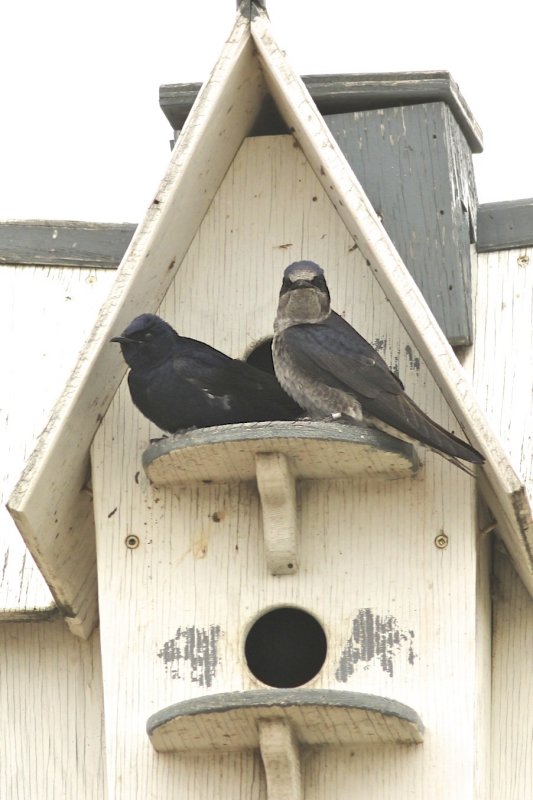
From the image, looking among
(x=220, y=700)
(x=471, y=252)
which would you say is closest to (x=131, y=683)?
(x=220, y=700)

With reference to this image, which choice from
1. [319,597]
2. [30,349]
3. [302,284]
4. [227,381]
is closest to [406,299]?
[302,284]

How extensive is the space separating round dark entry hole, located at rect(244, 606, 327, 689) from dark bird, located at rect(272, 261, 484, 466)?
60 centimetres

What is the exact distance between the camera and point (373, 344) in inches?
247

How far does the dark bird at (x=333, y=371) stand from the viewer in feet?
19.0

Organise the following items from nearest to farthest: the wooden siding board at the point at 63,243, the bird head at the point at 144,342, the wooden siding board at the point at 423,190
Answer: the bird head at the point at 144,342 < the wooden siding board at the point at 423,190 < the wooden siding board at the point at 63,243

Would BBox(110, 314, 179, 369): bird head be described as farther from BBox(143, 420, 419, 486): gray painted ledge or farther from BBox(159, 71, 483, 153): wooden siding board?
BBox(159, 71, 483, 153): wooden siding board

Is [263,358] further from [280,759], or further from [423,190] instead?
[280,759]

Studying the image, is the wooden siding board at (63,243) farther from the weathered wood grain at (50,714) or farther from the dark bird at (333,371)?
the weathered wood grain at (50,714)

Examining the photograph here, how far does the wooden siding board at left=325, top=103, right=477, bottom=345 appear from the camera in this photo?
654cm

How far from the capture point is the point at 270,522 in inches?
234

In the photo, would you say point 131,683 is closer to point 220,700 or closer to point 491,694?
point 220,700

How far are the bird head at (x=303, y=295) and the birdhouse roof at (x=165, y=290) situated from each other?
167 millimetres

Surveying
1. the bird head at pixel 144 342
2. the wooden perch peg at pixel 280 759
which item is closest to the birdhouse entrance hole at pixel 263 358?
the bird head at pixel 144 342

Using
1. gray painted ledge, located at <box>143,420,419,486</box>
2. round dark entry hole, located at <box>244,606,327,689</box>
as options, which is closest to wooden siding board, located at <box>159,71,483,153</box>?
gray painted ledge, located at <box>143,420,419,486</box>
